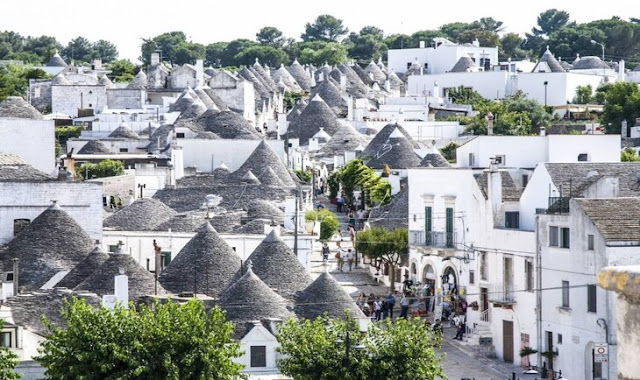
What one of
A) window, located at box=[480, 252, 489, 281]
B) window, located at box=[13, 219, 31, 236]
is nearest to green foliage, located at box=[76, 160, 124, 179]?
window, located at box=[13, 219, 31, 236]

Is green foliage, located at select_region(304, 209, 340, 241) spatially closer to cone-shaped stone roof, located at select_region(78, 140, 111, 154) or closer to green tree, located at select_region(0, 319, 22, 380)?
green tree, located at select_region(0, 319, 22, 380)

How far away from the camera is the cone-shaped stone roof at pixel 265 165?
269ft

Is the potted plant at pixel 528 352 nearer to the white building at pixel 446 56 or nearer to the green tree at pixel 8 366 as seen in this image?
the green tree at pixel 8 366

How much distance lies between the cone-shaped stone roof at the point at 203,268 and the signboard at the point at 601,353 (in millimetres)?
11370

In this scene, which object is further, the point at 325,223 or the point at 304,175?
the point at 304,175

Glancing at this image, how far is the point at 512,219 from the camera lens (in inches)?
1922

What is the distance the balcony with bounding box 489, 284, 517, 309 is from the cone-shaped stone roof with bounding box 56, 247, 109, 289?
1089 cm

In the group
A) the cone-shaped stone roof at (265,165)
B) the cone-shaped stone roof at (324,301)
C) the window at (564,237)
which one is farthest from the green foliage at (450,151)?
the window at (564,237)

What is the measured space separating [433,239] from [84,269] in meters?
11.4

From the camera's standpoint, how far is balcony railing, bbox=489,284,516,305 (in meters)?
46.8

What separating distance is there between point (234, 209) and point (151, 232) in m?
9.10

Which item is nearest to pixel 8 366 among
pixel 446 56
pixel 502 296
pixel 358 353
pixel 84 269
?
pixel 358 353

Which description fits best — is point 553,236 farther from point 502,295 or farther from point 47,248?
point 47,248

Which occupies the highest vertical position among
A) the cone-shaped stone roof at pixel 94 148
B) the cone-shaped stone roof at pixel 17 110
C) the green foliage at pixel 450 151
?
the cone-shaped stone roof at pixel 17 110
